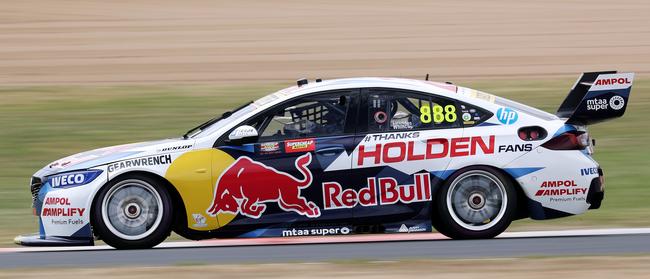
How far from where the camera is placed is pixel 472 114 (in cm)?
989

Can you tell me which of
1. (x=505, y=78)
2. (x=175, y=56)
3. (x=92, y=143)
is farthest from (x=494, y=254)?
(x=175, y=56)

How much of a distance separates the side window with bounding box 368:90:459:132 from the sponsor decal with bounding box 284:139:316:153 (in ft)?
1.59

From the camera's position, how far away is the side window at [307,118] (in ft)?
32.1

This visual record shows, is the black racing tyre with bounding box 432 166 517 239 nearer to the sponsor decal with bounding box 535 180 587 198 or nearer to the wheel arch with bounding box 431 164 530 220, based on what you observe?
the wheel arch with bounding box 431 164 530 220

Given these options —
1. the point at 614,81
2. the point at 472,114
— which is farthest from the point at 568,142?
the point at 472,114

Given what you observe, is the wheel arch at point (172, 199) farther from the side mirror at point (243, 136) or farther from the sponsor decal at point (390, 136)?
the sponsor decal at point (390, 136)

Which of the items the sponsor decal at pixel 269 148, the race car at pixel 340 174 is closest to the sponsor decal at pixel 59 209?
the race car at pixel 340 174

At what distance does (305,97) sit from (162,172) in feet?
4.17

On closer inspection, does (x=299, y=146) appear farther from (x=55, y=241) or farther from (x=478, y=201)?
(x=55, y=241)

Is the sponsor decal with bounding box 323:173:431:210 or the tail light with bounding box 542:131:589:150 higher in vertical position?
the tail light with bounding box 542:131:589:150

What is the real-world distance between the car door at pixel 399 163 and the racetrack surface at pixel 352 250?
0.23 m

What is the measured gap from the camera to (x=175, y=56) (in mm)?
25266

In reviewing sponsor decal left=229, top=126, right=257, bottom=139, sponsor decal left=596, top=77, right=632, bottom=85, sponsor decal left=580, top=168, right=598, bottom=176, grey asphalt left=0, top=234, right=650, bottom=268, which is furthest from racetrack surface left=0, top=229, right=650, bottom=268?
sponsor decal left=596, top=77, right=632, bottom=85

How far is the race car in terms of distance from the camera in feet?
31.6
